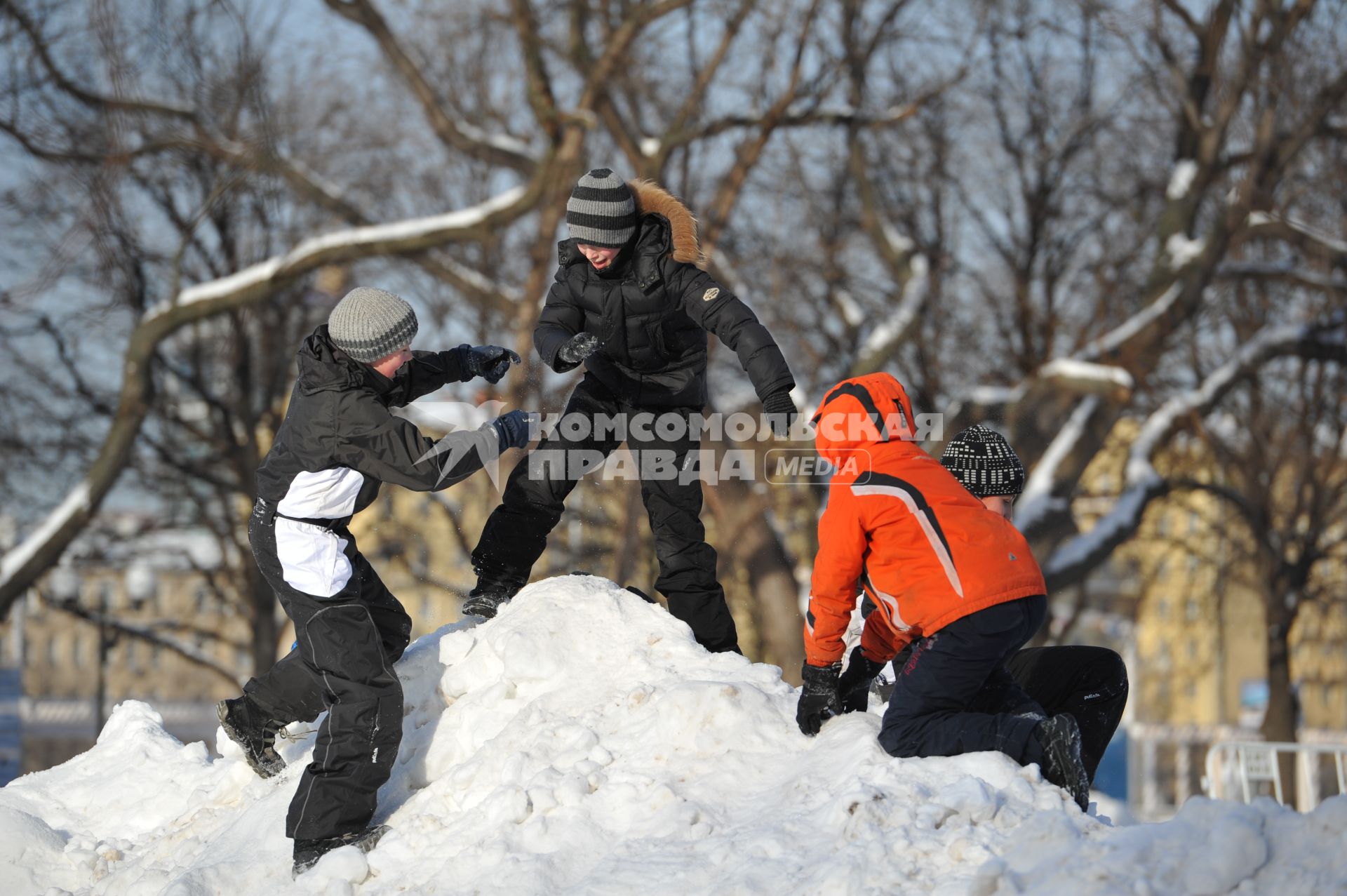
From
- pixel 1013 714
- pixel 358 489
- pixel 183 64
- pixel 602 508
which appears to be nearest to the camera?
pixel 1013 714

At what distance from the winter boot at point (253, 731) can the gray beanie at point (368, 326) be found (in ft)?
4.13

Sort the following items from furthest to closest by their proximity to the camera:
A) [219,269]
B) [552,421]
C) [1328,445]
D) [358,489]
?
[219,269] < [1328,445] < [552,421] < [358,489]

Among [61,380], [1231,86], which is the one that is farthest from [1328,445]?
[61,380]

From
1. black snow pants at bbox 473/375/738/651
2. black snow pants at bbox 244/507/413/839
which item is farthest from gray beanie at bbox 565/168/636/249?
black snow pants at bbox 244/507/413/839

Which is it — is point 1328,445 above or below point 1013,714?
above

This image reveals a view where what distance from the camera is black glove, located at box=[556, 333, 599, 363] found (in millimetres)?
4012

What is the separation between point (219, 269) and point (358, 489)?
480 inches

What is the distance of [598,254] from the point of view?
14.2 feet

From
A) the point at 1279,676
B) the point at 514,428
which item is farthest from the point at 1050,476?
the point at 514,428

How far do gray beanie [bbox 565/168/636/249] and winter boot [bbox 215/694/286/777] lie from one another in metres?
1.91

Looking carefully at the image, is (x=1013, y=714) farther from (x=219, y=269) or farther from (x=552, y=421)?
(x=219, y=269)

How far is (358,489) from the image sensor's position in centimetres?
372

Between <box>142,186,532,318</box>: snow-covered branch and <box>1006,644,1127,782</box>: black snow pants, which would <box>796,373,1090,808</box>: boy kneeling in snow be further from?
<box>142,186,532,318</box>: snow-covered branch

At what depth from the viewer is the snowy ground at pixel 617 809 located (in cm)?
274
